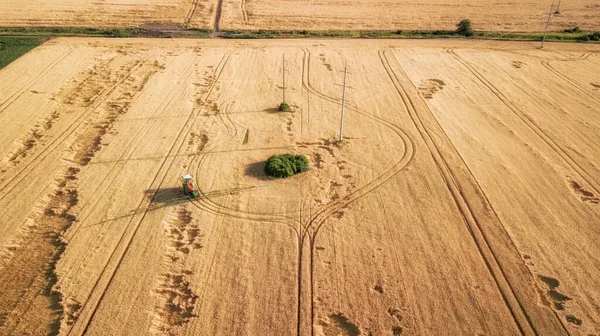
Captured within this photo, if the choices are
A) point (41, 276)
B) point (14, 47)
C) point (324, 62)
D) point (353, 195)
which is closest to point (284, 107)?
point (353, 195)

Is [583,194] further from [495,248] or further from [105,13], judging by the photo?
[105,13]

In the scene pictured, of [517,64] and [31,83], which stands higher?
[517,64]

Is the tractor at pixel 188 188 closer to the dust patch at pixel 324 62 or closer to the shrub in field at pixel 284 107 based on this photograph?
the shrub in field at pixel 284 107

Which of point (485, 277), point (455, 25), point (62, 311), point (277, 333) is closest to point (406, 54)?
point (455, 25)

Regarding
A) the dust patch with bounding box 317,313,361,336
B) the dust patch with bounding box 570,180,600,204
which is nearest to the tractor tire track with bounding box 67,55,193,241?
the dust patch with bounding box 317,313,361,336

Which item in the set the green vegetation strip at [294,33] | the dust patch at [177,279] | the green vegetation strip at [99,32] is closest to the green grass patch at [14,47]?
the green vegetation strip at [294,33]

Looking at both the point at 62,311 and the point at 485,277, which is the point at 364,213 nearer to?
the point at 485,277

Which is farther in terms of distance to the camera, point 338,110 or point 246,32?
point 246,32
